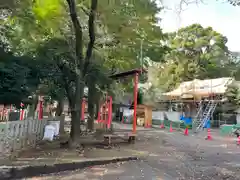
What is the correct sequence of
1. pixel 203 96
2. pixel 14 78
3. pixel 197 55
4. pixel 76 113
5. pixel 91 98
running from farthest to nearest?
pixel 197 55 < pixel 203 96 < pixel 91 98 < pixel 76 113 < pixel 14 78

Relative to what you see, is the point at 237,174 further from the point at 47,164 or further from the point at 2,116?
the point at 2,116

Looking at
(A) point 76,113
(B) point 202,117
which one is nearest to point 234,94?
(B) point 202,117

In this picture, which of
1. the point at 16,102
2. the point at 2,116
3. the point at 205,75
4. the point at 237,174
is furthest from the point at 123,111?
the point at 237,174

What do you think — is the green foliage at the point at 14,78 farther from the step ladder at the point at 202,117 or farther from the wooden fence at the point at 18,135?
the step ladder at the point at 202,117

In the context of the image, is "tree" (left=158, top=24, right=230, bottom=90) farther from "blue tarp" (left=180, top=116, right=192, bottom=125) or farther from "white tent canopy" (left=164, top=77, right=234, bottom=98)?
"blue tarp" (left=180, top=116, right=192, bottom=125)

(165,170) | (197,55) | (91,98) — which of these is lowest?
(165,170)

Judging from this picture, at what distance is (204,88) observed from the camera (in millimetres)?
28719

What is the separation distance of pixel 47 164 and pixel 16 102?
510 cm

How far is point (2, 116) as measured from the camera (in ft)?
60.6

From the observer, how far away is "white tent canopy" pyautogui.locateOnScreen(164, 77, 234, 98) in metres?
26.9

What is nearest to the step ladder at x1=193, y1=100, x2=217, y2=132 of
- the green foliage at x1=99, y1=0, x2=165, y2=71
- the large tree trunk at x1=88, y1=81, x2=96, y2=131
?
the green foliage at x1=99, y1=0, x2=165, y2=71

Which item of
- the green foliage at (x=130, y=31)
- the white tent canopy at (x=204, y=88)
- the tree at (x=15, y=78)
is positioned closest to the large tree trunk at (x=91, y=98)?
the green foliage at (x=130, y=31)

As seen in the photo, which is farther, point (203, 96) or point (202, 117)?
point (203, 96)

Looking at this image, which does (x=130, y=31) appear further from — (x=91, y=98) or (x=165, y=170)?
(x=165, y=170)
